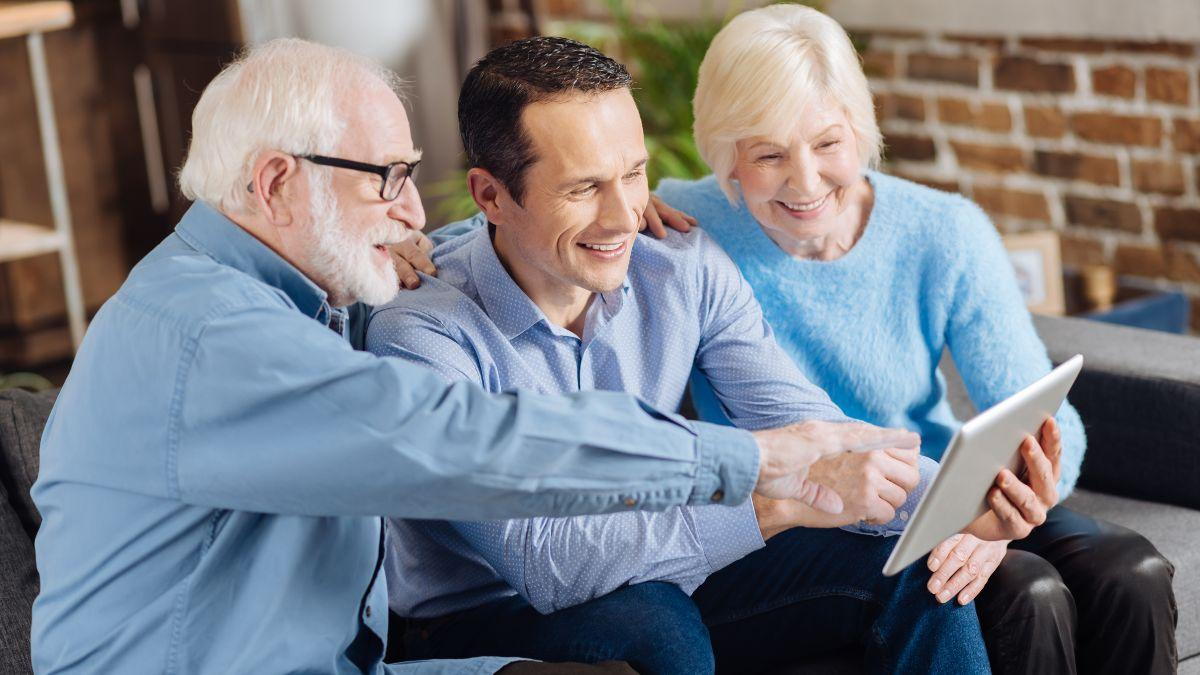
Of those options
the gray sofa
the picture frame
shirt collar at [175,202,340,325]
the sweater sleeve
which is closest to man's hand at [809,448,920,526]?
the sweater sleeve

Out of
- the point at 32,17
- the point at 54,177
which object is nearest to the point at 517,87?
the point at 32,17

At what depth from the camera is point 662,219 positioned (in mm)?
1932

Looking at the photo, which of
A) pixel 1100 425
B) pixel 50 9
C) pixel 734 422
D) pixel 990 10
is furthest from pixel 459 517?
pixel 50 9

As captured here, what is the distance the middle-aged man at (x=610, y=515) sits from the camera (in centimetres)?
150

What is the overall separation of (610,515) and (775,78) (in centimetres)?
66

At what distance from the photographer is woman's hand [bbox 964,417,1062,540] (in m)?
1.55

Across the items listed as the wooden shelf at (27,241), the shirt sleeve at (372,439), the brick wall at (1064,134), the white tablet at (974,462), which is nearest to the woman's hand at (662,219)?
the white tablet at (974,462)

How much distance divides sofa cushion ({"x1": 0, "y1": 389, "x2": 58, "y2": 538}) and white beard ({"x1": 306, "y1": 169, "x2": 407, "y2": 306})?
0.57 meters

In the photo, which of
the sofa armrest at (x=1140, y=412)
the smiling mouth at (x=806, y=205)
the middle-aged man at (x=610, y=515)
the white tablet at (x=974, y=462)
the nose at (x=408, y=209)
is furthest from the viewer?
the sofa armrest at (x=1140, y=412)

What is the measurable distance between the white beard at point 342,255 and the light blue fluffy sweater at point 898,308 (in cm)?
69

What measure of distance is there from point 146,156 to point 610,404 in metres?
4.17

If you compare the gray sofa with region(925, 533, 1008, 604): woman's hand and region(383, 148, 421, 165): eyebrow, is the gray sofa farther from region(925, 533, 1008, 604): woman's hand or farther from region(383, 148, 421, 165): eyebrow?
region(383, 148, 421, 165): eyebrow

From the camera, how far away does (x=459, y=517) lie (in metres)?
1.21

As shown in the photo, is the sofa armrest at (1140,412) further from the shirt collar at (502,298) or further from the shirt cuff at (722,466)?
the shirt cuff at (722,466)
